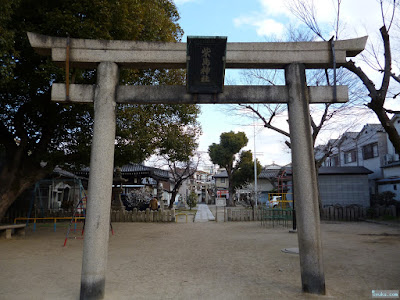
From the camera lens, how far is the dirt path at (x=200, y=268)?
532 centimetres

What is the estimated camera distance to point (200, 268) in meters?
7.05

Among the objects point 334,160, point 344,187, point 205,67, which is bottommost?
point 344,187

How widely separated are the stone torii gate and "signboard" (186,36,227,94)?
0.49 ft

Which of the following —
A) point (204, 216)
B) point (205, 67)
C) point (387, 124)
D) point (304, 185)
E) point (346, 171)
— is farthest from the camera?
point (204, 216)

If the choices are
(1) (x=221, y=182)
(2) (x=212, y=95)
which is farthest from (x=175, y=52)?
(1) (x=221, y=182)

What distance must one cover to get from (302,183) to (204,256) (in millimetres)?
4348

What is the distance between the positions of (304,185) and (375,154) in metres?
23.2

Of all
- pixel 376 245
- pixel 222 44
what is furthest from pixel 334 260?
pixel 222 44

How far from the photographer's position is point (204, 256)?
8508 millimetres

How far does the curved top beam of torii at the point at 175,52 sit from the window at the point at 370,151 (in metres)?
22.3

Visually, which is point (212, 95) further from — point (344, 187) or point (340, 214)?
point (344, 187)

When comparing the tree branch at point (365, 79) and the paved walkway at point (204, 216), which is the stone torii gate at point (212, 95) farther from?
the paved walkway at point (204, 216)

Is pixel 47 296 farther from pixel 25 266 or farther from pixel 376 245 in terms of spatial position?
pixel 376 245

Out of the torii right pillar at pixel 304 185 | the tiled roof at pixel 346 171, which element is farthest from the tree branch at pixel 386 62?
the tiled roof at pixel 346 171
